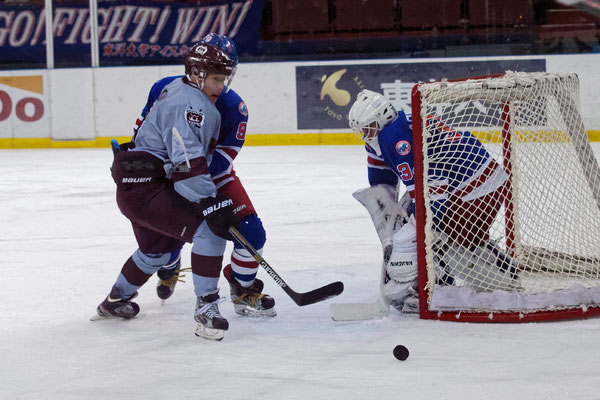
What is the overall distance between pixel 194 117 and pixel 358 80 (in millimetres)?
6227

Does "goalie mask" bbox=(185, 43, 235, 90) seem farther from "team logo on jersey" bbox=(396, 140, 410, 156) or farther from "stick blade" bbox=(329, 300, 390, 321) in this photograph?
"stick blade" bbox=(329, 300, 390, 321)

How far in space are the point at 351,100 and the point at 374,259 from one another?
5.22 meters

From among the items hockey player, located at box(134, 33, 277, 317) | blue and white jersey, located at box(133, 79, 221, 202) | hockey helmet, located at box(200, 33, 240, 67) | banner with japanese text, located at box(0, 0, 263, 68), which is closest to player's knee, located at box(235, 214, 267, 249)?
hockey player, located at box(134, 33, 277, 317)

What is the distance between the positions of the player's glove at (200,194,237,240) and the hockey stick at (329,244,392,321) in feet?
1.46

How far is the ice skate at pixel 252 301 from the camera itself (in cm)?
243

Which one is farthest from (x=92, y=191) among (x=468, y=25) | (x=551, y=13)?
(x=551, y=13)

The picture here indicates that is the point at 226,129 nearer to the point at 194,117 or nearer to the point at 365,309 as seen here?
the point at 194,117

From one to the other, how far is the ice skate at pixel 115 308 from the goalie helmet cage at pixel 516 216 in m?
0.84

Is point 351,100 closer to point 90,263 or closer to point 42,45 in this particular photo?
point 42,45

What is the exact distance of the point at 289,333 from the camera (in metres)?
2.23

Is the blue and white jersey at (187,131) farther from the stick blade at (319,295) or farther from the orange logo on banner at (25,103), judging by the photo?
the orange logo on banner at (25,103)

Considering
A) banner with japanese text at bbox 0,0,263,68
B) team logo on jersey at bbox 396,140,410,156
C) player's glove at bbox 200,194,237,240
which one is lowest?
player's glove at bbox 200,194,237,240

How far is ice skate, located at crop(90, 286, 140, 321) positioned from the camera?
238 cm

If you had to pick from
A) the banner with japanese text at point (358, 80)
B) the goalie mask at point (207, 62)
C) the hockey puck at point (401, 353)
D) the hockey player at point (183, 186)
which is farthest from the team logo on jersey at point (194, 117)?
the banner with japanese text at point (358, 80)
